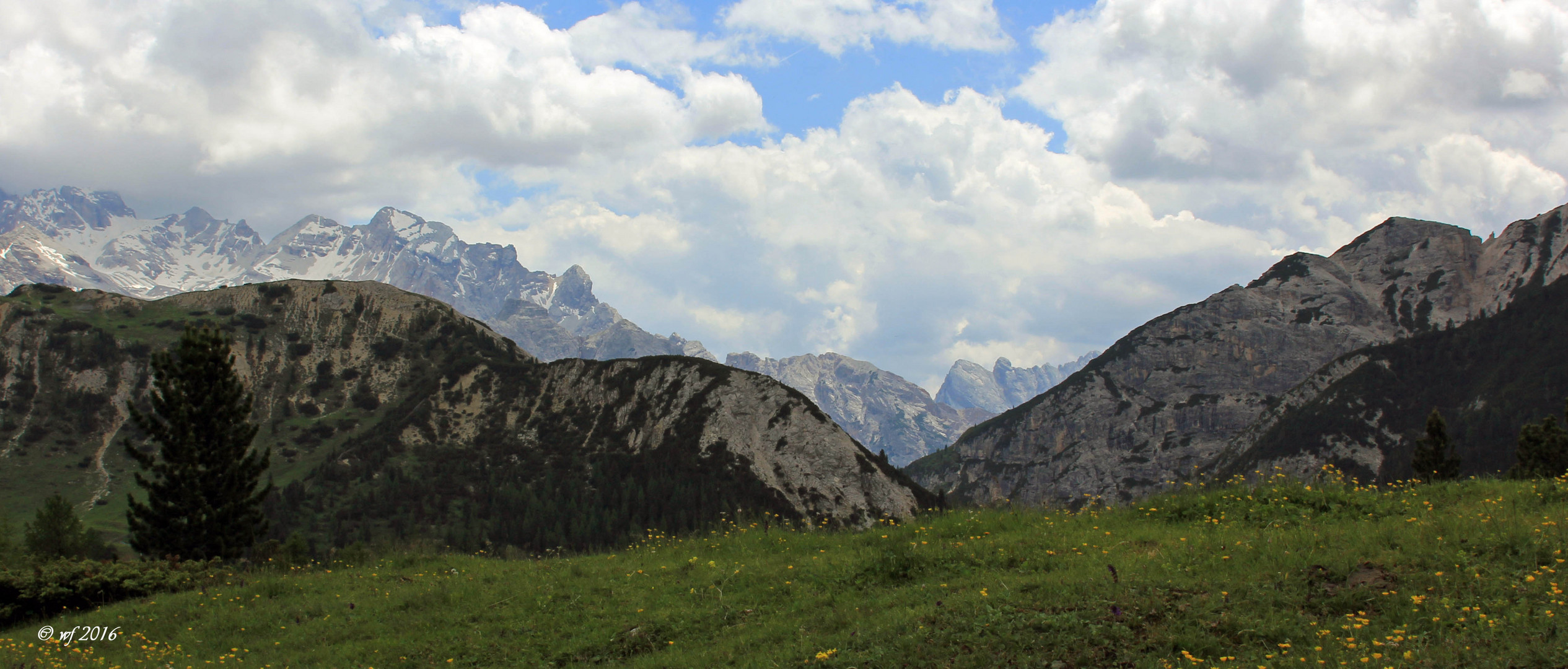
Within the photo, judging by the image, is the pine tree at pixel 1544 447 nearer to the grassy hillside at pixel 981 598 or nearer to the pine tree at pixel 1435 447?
the pine tree at pixel 1435 447

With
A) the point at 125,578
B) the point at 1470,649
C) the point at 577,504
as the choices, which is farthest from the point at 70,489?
the point at 1470,649

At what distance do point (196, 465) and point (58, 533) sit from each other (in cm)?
5845

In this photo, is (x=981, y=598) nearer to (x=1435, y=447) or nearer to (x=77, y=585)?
(x=77, y=585)

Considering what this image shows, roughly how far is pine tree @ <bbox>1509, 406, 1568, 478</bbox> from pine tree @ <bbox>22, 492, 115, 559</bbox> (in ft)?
388

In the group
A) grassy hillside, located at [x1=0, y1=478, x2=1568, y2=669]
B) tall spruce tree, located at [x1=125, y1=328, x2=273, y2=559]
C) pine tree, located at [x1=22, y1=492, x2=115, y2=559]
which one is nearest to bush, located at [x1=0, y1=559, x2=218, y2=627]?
grassy hillside, located at [x1=0, y1=478, x2=1568, y2=669]

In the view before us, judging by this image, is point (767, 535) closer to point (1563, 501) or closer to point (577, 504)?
point (1563, 501)

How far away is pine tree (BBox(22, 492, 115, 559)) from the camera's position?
78062 mm

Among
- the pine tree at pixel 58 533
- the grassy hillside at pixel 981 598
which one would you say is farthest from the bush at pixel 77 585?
the pine tree at pixel 58 533

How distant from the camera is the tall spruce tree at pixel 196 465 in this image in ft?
132

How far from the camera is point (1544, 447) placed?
200 feet

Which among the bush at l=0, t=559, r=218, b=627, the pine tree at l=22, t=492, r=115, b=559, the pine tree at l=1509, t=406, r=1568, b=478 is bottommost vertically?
the pine tree at l=22, t=492, r=115, b=559

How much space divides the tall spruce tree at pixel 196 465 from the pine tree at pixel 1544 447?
78.7 metres

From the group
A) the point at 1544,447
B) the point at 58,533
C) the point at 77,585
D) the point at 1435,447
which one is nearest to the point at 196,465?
the point at 77,585

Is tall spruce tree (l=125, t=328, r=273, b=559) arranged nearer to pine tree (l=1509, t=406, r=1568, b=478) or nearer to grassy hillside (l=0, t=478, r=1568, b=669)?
grassy hillside (l=0, t=478, r=1568, b=669)
